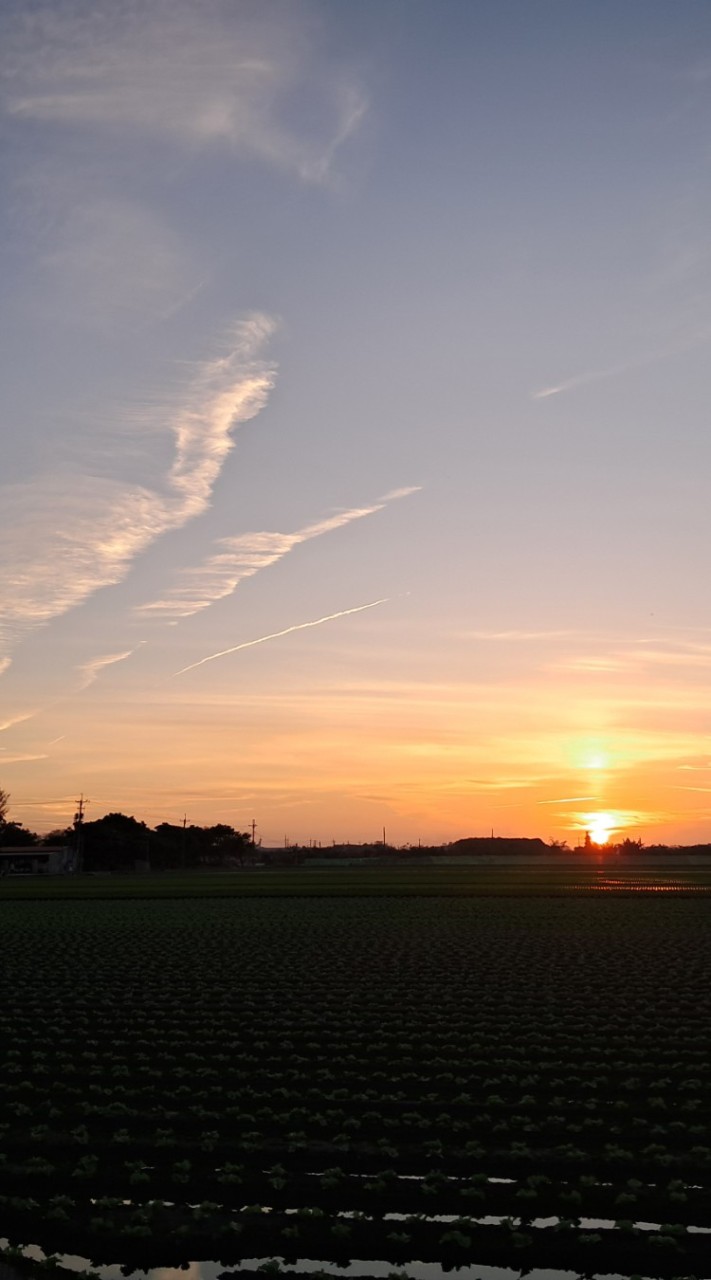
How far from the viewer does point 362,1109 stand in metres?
16.0

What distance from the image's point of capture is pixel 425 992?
27188 millimetres

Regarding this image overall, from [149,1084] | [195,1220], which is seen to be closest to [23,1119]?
[149,1084]

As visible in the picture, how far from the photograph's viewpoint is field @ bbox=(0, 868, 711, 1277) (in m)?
11.3

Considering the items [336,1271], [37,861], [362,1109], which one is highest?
[37,861]

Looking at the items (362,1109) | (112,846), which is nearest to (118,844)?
(112,846)

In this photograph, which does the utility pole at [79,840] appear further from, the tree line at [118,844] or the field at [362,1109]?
the field at [362,1109]

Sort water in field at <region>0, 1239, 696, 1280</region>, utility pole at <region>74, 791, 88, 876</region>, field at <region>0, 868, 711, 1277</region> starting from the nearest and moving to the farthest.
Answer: water in field at <region>0, 1239, 696, 1280</region>, field at <region>0, 868, 711, 1277</region>, utility pole at <region>74, 791, 88, 876</region>

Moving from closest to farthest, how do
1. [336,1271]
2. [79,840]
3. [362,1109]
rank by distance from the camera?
[336,1271] → [362,1109] → [79,840]

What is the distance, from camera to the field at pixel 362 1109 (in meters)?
11.3

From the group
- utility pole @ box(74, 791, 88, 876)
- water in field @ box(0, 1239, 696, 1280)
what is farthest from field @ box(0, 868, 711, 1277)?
utility pole @ box(74, 791, 88, 876)

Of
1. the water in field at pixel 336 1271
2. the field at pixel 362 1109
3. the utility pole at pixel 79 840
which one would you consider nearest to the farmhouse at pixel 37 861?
the utility pole at pixel 79 840

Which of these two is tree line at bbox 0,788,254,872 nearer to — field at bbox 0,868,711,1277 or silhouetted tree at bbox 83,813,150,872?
silhouetted tree at bbox 83,813,150,872

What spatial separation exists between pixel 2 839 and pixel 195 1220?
19740 cm

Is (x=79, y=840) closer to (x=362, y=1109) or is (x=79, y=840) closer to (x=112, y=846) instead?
(x=112, y=846)
